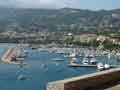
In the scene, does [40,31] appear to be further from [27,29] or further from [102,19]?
[102,19]

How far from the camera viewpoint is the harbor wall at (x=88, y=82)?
2721mm

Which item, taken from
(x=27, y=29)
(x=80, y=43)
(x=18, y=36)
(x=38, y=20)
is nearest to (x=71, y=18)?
(x=38, y=20)

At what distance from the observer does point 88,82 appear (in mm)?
3043

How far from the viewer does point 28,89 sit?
3014 cm

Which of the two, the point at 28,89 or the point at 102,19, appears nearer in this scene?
the point at 28,89

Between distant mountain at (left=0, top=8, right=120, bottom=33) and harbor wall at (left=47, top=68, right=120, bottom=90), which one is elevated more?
harbor wall at (left=47, top=68, right=120, bottom=90)

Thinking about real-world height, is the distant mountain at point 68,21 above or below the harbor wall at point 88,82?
below

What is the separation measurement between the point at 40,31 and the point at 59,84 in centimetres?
15724

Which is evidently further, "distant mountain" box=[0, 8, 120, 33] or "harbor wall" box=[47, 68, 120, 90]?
"distant mountain" box=[0, 8, 120, 33]

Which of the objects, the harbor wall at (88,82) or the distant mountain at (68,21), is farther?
the distant mountain at (68,21)

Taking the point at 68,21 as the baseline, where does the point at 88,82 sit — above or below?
above

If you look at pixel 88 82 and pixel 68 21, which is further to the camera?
pixel 68 21

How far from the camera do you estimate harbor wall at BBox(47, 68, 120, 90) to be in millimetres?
2721

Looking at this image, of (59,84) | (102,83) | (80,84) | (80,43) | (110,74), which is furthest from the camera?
(80,43)
